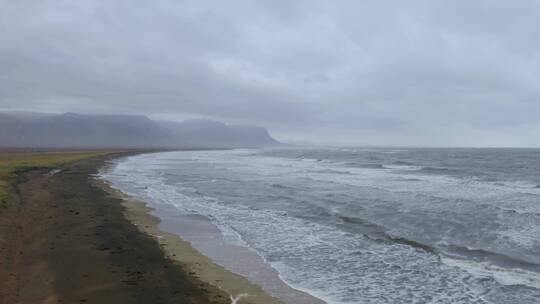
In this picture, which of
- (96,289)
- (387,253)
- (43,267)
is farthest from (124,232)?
(387,253)

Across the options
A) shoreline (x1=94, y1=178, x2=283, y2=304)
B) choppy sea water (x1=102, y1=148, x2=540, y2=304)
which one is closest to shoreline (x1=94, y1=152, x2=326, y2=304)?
shoreline (x1=94, y1=178, x2=283, y2=304)

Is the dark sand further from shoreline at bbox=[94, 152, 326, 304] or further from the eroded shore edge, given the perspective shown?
shoreline at bbox=[94, 152, 326, 304]

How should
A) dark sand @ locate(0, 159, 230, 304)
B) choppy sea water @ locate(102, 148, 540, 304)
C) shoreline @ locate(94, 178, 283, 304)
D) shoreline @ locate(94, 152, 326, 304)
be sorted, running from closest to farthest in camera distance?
1. dark sand @ locate(0, 159, 230, 304)
2. shoreline @ locate(94, 178, 283, 304)
3. shoreline @ locate(94, 152, 326, 304)
4. choppy sea water @ locate(102, 148, 540, 304)

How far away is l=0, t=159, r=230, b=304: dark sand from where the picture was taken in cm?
1098

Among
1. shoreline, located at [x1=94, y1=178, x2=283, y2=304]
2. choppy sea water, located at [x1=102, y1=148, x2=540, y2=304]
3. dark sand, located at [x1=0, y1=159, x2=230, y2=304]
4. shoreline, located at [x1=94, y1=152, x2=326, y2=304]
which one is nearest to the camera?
dark sand, located at [x1=0, y1=159, x2=230, y2=304]

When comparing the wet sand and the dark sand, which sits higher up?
the dark sand

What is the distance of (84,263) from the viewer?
13.5m

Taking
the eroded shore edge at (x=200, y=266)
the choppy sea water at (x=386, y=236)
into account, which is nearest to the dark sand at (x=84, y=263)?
the eroded shore edge at (x=200, y=266)

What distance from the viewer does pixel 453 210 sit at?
84.5 ft

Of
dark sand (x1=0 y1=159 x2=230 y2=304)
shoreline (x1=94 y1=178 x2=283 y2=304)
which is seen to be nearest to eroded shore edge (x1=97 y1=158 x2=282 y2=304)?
shoreline (x1=94 y1=178 x2=283 y2=304)

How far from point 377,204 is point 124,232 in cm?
1549

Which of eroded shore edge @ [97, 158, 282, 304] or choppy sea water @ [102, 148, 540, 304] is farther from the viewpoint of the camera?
choppy sea water @ [102, 148, 540, 304]

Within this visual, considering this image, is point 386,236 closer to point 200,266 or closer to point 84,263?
point 200,266

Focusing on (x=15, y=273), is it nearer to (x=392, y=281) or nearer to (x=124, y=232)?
(x=124, y=232)
